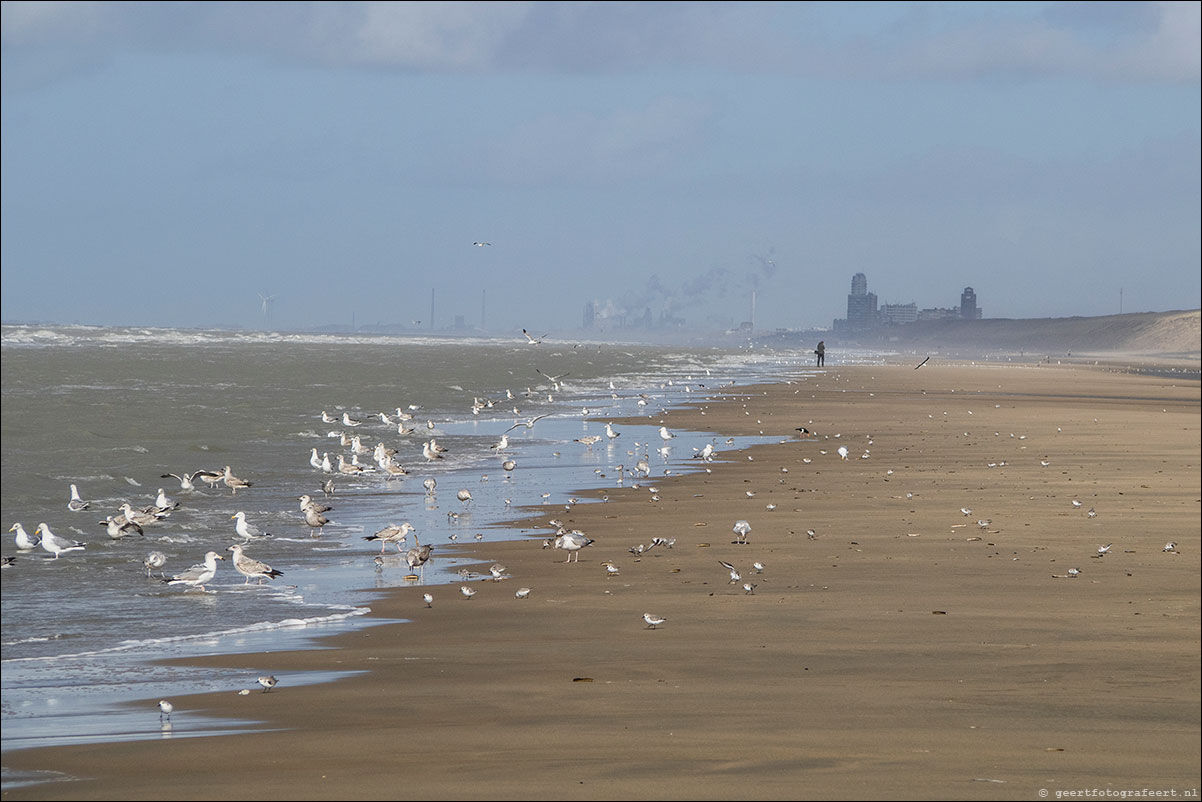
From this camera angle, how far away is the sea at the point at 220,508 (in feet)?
32.2

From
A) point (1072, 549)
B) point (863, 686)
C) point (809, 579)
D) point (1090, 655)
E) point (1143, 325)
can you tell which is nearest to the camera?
point (863, 686)

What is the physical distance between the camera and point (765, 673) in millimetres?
9141

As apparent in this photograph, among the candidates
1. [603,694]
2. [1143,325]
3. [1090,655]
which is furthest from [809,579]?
[1143,325]

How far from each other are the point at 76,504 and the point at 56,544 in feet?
11.6

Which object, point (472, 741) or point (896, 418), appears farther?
point (896, 418)

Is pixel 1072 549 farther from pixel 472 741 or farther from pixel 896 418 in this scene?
Result: pixel 896 418

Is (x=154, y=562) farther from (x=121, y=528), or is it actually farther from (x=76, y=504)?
(x=76, y=504)

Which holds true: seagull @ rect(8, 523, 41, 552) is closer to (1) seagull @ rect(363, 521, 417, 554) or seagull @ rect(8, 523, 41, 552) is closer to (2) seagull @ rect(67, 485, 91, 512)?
(2) seagull @ rect(67, 485, 91, 512)

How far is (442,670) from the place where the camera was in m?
9.67

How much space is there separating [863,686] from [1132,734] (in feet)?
5.62

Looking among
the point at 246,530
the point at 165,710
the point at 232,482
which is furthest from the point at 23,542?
the point at 165,710

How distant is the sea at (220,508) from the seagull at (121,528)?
6.2 inches

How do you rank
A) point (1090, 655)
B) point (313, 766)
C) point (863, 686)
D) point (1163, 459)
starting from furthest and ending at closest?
1. point (1163, 459)
2. point (1090, 655)
3. point (863, 686)
4. point (313, 766)

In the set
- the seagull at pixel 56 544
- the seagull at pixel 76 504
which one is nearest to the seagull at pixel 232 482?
the seagull at pixel 76 504
